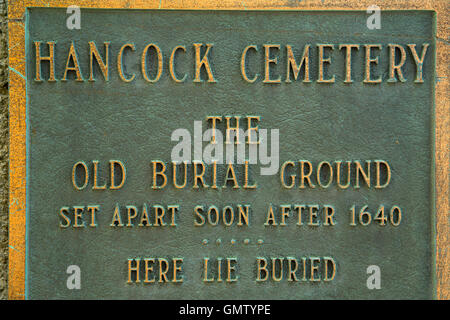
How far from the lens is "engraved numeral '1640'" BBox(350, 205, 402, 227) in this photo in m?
2.54

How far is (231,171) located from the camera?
2549 mm

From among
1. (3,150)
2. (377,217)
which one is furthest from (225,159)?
(3,150)

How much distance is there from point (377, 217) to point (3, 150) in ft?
8.38

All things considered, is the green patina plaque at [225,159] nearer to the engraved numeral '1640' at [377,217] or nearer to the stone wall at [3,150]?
the engraved numeral '1640' at [377,217]

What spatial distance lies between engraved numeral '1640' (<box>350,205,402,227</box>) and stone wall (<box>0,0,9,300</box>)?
232cm

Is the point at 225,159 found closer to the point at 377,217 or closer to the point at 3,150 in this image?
the point at 377,217

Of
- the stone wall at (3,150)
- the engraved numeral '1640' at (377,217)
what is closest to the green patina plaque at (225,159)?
the engraved numeral '1640' at (377,217)

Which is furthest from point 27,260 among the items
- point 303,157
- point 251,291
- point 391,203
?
point 391,203

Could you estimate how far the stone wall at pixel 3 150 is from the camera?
2.60 meters

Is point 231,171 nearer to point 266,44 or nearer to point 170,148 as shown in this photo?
point 170,148

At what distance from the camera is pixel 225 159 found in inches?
101

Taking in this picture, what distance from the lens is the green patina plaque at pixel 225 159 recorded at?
254 cm

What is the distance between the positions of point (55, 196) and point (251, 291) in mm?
1443
